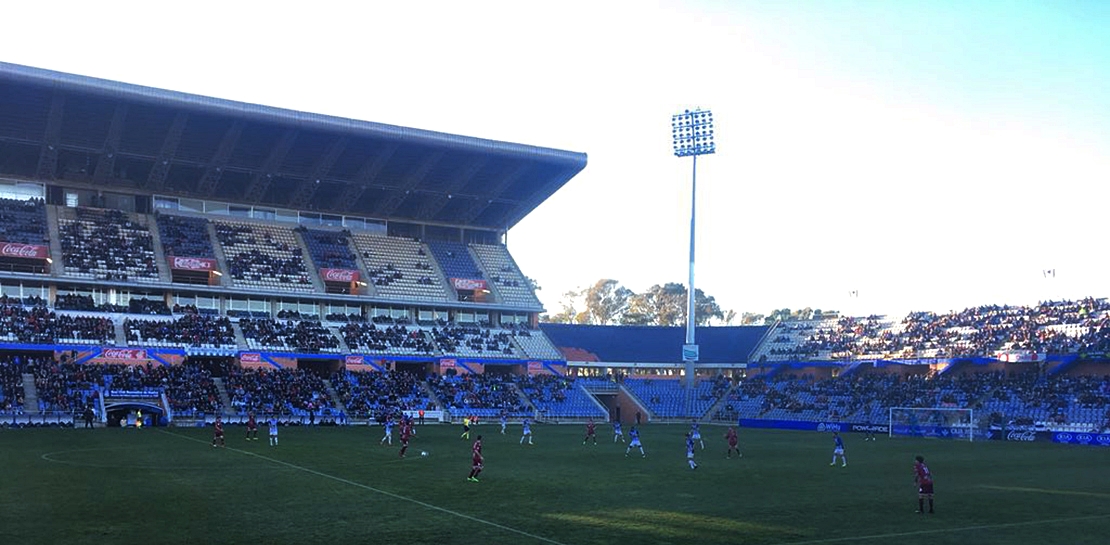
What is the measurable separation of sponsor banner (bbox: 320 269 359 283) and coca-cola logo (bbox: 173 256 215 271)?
31.3 feet

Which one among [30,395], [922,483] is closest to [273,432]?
[30,395]

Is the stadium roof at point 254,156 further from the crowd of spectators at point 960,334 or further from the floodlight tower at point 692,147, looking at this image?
the crowd of spectators at point 960,334

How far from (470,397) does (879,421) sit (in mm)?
31829

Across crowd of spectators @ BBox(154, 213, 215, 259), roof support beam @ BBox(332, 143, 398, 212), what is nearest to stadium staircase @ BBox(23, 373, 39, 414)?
crowd of spectators @ BBox(154, 213, 215, 259)

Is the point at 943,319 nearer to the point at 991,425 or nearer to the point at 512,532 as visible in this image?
the point at 991,425

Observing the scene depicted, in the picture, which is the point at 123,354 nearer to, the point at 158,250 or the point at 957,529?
the point at 158,250

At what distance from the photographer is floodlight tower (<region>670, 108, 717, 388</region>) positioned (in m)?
85.6

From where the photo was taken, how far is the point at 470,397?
76.4 metres

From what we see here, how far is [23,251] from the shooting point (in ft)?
227

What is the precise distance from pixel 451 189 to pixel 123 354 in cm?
3371

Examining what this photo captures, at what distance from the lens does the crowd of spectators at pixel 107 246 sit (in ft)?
235

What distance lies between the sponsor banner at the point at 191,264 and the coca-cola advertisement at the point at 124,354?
1070 centimetres

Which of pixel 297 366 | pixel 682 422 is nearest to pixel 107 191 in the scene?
pixel 297 366

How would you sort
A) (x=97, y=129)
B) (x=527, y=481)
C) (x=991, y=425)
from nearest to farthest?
(x=527, y=481), (x=991, y=425), (x=97, y=129)
